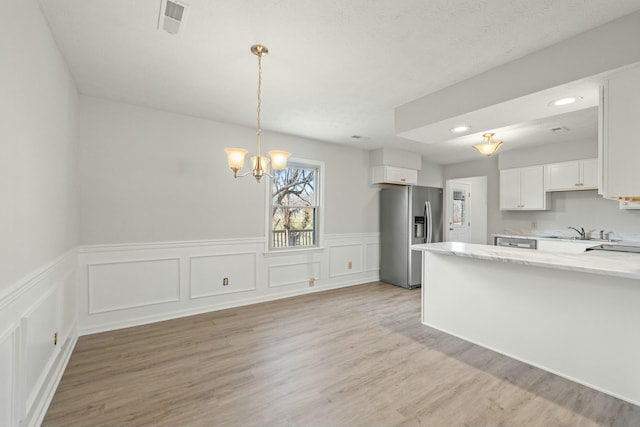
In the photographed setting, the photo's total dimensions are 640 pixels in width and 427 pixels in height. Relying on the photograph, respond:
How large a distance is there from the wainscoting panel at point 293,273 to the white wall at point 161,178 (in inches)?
26.2

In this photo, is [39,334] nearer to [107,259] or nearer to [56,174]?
[56,174]

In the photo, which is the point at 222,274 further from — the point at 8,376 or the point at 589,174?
the point at 589,174

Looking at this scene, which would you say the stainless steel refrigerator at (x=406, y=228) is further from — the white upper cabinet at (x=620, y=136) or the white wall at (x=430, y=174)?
the white upper cabinet at (x=620, y=136)

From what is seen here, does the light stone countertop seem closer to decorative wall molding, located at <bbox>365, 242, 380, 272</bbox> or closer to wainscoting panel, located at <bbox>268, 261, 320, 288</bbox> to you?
wainscoting panel, located at <bbox>268, 261, 320, 288</bbox>

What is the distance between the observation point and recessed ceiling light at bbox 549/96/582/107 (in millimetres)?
2295

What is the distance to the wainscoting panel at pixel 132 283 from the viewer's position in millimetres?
3172

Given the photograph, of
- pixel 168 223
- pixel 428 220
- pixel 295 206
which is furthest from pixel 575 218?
pixel 168 223

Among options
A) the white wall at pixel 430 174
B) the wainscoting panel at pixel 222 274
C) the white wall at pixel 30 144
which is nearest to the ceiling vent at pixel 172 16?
the white wall at pixel 30 144

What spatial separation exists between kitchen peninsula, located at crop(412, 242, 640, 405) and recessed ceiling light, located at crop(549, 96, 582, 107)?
1280 mm

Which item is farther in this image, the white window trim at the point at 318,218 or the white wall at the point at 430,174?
the white wall at the point at 430,174

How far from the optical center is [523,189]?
5.11 metres

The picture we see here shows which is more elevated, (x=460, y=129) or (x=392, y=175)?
(x=460, y=129)

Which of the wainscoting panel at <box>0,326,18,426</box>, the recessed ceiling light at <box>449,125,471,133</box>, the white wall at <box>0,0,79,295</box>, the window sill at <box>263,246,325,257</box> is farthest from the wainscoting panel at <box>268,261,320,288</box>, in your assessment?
the wainscoting panel at <box>0,326,18,426</box>

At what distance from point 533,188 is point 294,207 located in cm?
412
